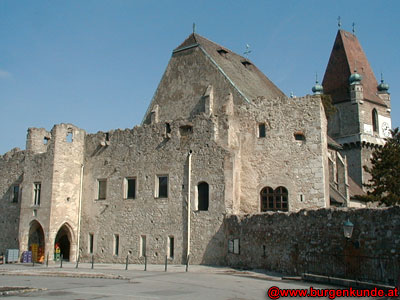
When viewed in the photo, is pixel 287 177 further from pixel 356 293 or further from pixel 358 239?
pixel 356 293

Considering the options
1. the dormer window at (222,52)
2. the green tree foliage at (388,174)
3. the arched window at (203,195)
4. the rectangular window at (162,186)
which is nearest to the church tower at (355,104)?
the green tree foliage at (388,174)

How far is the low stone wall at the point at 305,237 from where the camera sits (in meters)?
15.6

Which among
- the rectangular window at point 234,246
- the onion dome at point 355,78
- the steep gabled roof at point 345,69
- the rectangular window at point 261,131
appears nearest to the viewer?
the rectangular window at point 234,246

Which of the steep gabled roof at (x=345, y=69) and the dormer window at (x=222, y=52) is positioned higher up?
the steep gabled roof at (x=345, y=69)

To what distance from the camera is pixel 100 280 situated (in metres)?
17.9

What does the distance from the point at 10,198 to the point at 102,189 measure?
819 centimetres

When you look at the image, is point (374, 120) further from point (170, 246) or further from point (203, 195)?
point (170, 246)

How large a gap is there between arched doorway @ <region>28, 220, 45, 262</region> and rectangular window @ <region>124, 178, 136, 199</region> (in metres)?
6.44

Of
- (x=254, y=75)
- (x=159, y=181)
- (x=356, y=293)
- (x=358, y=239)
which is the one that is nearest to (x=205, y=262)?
(x=159, y=181)

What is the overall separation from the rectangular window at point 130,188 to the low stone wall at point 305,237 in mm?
7164

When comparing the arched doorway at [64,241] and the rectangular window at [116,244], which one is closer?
the rectangular window at [116,244]

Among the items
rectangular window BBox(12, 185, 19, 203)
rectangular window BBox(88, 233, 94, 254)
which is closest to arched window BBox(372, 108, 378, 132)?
rectangular window BBox(88, 233, 94, 254)

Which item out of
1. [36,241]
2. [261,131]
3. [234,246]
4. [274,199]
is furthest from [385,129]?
[36,241]

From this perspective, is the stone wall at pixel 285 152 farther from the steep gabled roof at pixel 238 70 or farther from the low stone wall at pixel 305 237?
the low stone wall at pixel 305 237
